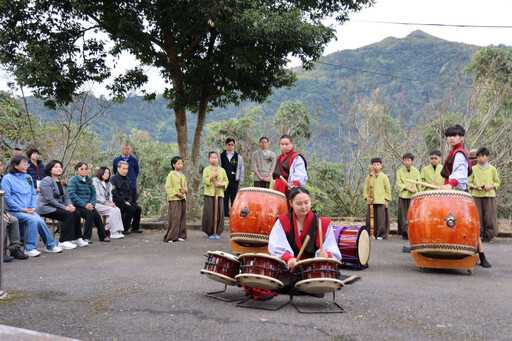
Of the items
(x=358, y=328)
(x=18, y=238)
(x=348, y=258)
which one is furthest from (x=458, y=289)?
(x=18, y=238)

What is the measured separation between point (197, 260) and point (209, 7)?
202 inches

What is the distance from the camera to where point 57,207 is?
750 centimetres

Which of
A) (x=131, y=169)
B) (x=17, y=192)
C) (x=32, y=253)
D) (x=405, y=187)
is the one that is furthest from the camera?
(x=131, y=169)

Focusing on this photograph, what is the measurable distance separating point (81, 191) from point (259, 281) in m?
5.43

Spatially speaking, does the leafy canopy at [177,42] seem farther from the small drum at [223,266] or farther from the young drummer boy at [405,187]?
the small drum at [223,266]

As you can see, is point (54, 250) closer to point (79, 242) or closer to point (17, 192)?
point (79, 242)

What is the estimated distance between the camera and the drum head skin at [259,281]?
384 centimetres

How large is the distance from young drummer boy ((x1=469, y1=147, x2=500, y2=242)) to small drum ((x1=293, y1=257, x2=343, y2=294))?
5.92 m

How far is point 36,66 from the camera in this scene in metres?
9.62

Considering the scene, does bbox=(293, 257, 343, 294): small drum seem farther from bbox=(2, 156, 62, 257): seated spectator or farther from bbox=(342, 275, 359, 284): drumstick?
bbox=(2, 156, 62, 257): seated spectator

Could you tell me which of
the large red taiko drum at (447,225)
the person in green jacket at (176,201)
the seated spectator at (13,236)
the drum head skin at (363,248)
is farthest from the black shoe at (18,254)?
the large red taiko drum at (447,225)

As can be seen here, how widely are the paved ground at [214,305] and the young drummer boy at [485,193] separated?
252cm

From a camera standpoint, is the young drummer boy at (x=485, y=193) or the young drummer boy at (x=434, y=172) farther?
the young drummer boy at (x=434, y=172)

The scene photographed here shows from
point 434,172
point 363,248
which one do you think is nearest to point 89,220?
point 363,248
